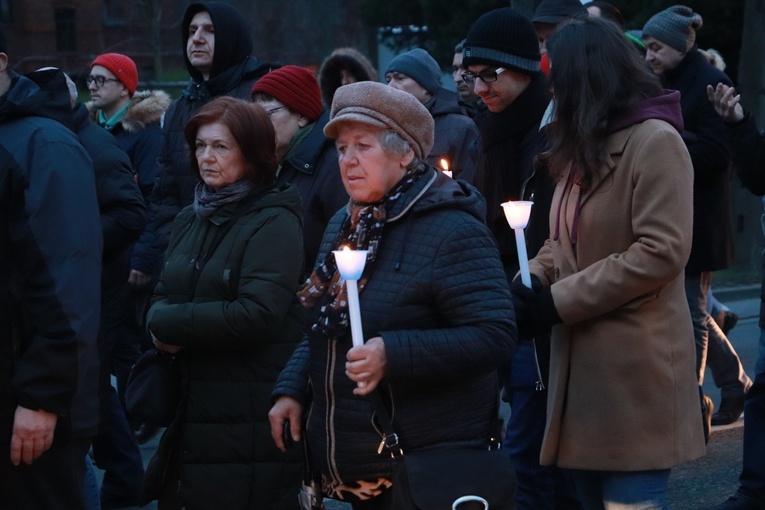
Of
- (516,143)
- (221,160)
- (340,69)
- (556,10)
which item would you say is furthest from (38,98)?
(340,69)

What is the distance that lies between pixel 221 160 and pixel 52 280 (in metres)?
0.97

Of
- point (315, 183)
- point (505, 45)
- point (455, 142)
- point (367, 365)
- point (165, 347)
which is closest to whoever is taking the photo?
point (367, 365)

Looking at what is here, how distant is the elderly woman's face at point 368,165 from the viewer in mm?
3340

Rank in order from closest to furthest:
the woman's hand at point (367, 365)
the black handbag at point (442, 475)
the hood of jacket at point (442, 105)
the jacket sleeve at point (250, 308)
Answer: the woman's hand at point (367, 365)
the black handbag at point (442, 475)
the jacket sleeve at point (250, 308)
the hood of jacket at point (442, 105)

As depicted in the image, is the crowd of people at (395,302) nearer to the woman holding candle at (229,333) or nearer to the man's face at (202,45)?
the woman holding candle at (229,333)

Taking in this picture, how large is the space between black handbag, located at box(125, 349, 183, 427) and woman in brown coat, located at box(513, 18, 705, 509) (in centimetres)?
131

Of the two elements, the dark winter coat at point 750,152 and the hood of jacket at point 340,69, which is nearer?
the dark winter coat at point 750,152

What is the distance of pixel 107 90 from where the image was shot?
25.9ft

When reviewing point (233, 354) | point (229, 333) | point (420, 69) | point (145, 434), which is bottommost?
point (145, 434)

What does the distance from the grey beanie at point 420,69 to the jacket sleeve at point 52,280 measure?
3.16 m

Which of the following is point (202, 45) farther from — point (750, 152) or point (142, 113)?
point (750, 152)

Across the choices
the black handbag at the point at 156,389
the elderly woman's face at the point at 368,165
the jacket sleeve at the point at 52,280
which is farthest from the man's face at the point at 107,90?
the elderly woman's face at the point at 368,165

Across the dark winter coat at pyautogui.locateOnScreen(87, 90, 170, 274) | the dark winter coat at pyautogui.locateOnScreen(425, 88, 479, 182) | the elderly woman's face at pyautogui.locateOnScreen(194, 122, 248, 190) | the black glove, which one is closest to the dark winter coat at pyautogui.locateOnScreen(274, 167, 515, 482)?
the black glove

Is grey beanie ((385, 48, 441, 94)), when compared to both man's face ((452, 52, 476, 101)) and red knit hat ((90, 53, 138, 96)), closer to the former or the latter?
man's face ((452, 52, 476, 101))
